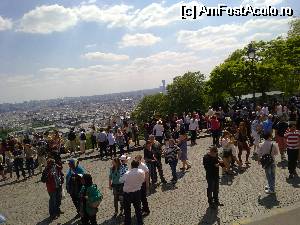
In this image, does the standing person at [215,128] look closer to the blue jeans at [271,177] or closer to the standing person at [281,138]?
the standing person at [281,138]

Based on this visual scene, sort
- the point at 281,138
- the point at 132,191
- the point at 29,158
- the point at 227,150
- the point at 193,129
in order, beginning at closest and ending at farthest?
the point at 132,191 < the point at 227,150 < the point at 281,138 < the point at 29,158 < the point at 193,129

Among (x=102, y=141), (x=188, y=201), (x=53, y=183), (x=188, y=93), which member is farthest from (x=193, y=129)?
(x=188, y=93)

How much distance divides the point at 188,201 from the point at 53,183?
396 cm

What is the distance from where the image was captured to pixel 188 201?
1193 centimetres

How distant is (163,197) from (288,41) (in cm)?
3612

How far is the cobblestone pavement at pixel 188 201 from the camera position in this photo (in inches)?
418

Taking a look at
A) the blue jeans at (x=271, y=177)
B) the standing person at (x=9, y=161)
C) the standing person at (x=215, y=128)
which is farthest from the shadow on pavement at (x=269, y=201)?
the standing person at (x=9, y=161)

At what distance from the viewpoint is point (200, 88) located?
5716 centimetres

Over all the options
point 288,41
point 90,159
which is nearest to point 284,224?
point 90,159

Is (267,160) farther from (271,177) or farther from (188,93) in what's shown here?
(188,93)

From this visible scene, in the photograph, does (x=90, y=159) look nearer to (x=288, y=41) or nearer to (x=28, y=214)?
(x=28, y=214)

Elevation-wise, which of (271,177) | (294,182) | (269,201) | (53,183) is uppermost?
(53,183)

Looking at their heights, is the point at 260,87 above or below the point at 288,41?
below

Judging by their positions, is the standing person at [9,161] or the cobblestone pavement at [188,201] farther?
the standing person at [9,161]
